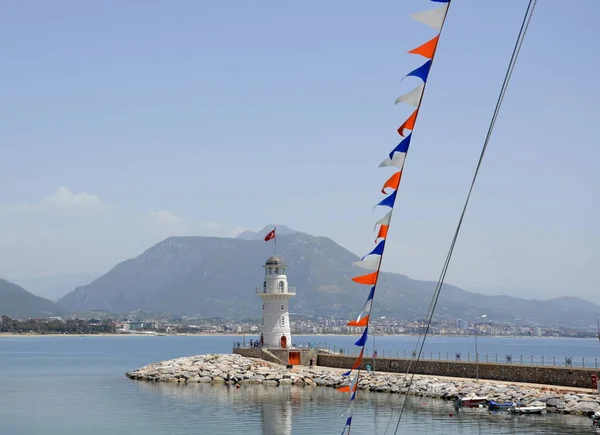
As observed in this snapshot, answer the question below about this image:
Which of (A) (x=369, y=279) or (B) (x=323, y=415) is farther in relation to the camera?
(B) (x=323, y=415)

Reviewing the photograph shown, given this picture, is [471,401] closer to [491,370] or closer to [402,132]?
[491,370]

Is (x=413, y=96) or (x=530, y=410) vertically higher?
(x=413, y=96)

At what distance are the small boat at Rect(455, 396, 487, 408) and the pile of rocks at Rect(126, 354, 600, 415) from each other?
66cm

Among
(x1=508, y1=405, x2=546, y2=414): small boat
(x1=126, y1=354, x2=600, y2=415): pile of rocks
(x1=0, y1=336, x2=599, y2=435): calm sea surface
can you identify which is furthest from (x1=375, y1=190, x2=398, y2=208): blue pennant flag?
(x1=508, y1=405, x2=546, y2=414): small boat

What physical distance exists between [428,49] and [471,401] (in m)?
43.1

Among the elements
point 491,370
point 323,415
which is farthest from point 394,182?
point 491,370

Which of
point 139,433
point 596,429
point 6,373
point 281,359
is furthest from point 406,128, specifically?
point 6,373

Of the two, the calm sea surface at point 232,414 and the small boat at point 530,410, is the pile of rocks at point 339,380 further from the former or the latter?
the calm sea surface at point 232,414

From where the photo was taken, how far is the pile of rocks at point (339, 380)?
4766 centimetres

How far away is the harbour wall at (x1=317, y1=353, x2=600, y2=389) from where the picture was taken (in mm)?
51969

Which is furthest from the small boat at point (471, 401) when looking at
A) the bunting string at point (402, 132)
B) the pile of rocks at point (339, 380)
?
the bunting string at point (402, 132)

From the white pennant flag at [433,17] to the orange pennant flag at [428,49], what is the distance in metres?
0.22

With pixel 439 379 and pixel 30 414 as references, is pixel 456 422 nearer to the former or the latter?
pixel 439 379

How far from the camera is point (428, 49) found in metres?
10.5
